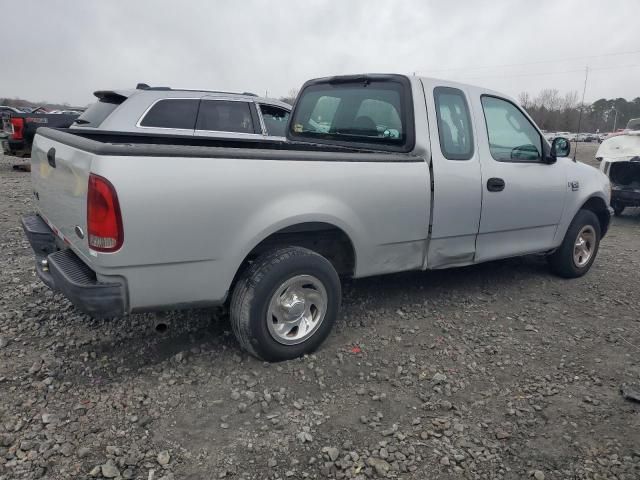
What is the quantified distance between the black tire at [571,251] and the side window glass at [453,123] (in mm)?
1840

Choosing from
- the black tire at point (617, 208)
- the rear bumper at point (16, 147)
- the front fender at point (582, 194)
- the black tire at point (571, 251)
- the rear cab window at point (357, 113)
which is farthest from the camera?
the rear bumper at point (16, 147)

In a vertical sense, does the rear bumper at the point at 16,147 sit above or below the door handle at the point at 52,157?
below

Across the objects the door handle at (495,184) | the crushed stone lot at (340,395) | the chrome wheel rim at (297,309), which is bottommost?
the crushed stone lot at (340,395)

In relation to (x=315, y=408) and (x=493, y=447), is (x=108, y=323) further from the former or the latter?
(x=493, y=447)

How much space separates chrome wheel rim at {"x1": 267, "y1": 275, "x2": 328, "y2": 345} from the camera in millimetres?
3322

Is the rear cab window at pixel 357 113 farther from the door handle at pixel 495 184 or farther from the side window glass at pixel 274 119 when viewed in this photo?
the side window glass at pixel 274 119

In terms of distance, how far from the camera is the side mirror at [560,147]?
495cm

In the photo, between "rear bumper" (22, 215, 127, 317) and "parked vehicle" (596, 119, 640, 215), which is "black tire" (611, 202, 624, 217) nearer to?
"parked vehicle" (596, 119, 640, 215)

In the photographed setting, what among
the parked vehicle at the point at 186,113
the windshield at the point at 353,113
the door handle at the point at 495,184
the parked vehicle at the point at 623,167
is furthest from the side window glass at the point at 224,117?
the parked vehicle at the point at 623,167

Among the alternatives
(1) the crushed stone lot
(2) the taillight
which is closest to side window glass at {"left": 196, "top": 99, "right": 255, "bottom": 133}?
(1) the crushed stone lot

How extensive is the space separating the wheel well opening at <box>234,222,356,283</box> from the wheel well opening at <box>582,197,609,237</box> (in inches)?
122

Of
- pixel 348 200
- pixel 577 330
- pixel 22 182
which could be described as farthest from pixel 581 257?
pixel 22 182

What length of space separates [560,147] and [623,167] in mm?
5408

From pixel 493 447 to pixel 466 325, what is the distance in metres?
1.57
